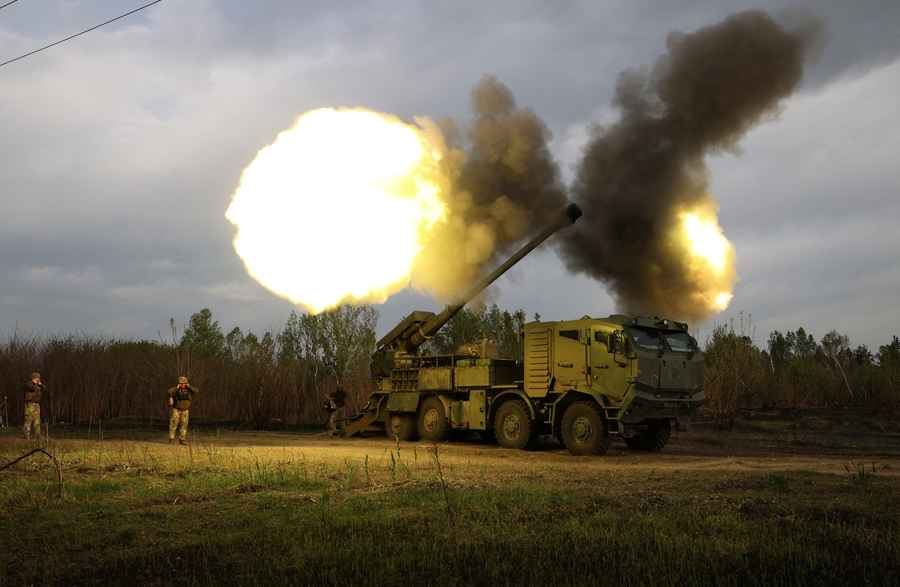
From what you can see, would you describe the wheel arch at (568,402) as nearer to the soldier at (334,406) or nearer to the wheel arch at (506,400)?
the wheel arch at (506,400)

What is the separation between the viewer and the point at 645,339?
1886 cm

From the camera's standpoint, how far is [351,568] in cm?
734

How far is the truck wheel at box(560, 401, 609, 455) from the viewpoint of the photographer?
18.6 metres

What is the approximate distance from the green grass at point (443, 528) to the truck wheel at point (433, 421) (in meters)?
8.31

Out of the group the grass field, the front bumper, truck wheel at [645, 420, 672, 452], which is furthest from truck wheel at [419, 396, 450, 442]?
the grass field

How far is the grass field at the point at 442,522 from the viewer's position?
721 cm

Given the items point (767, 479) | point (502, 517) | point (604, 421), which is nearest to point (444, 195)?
point (604, 421)

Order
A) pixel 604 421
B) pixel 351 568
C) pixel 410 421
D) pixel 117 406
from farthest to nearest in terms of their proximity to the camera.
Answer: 1. pixel 117 406
2. pixel 410 421
3. pixel 604 421
4. pixel 351 568

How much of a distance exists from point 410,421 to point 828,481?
13010 mm

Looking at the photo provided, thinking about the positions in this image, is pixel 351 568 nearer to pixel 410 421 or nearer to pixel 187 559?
pixel 187 559

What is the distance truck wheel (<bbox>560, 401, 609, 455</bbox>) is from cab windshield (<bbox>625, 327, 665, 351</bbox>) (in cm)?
176

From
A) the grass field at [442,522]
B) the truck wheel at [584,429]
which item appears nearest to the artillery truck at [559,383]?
the truck wheel at [584,429]

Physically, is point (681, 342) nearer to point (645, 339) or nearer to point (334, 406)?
point (645, 339)

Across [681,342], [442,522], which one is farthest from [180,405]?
[442,522]
